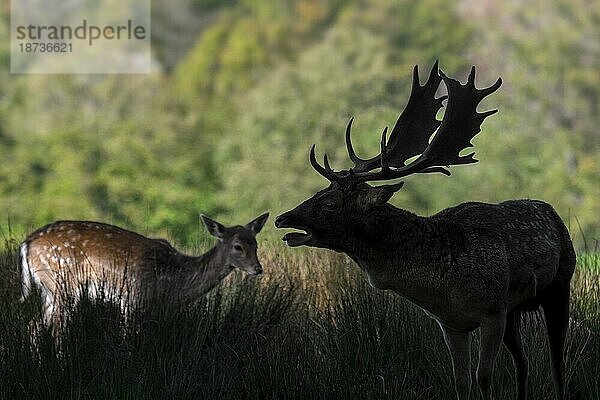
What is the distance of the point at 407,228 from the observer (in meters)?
4.84

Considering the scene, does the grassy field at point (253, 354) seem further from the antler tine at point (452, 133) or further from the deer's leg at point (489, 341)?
the antler tine at point (452, 133)

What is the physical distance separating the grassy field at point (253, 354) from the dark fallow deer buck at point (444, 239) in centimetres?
58

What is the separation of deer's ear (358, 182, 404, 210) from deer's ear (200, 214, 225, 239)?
11.7ft

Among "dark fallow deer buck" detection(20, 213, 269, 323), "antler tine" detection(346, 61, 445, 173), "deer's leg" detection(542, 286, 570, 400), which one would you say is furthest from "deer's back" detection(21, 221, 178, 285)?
"deer's leg" detection(542, 286, 570, 400)

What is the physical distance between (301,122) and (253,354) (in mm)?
22828

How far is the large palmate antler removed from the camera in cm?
486

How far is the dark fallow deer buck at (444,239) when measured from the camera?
474 centimetres

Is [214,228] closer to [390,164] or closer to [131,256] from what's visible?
[131,256]

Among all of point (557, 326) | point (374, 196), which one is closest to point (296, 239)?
point (374, 196)

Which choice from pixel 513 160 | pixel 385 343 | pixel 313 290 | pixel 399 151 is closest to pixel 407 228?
pixel 399 151

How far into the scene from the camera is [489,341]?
4742 millimetres

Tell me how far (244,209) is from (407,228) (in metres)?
22.9

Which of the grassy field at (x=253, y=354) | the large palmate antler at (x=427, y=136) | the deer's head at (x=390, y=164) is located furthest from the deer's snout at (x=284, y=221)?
the grassy field at (x=253, y=354)

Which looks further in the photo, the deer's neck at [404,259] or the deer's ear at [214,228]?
the deer's ear at [214,228]
